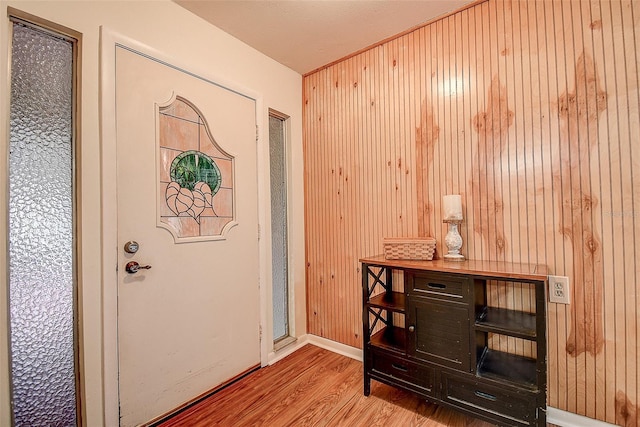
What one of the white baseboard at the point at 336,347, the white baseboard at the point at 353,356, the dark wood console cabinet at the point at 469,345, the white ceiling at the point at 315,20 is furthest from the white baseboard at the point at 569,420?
the white ceiling at the point at 315,20

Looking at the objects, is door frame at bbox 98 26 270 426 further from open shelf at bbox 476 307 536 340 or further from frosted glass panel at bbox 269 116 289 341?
open shelf at bbox 476 307 536 340

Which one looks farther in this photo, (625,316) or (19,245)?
(625,316)

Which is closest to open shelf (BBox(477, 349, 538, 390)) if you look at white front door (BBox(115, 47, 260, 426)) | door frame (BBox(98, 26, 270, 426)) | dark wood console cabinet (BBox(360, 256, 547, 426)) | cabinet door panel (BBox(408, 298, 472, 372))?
dark wood console cabinet (BBox(360, 256, 547, 426))

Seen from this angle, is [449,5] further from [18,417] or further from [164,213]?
[18,417]

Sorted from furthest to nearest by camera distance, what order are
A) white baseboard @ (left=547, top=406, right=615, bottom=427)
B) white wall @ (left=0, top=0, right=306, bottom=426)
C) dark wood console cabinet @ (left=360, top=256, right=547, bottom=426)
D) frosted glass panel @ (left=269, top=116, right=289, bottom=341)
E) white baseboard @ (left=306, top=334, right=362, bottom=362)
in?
1. frosted glass panel @ (left=269, top=116, right=289, bottom=341)
2. white baseboard @ (left=306, top=334, right=362, bottom=362)
3. white baseboard @ (left=547, top=406, right=615, bottom=427)
4. dark wood console cabinet @ (left=360, top=256, right=547, bottom=426)
5. white wall @ (left=0, top=0, right=306, bottom=426)

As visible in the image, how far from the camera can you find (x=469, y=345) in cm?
156

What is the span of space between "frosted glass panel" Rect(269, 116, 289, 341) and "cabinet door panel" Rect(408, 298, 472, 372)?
123 centimetres

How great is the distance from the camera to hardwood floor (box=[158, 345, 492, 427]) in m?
1.69

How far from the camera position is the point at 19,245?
4.31 feet

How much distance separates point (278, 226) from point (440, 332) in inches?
60.1

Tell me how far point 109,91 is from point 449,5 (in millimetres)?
2087

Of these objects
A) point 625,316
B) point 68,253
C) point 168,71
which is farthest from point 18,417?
point 625,316

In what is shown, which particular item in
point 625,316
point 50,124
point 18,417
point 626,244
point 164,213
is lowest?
point 18,417

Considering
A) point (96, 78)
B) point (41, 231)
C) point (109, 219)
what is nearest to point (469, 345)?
point (109, 219)
